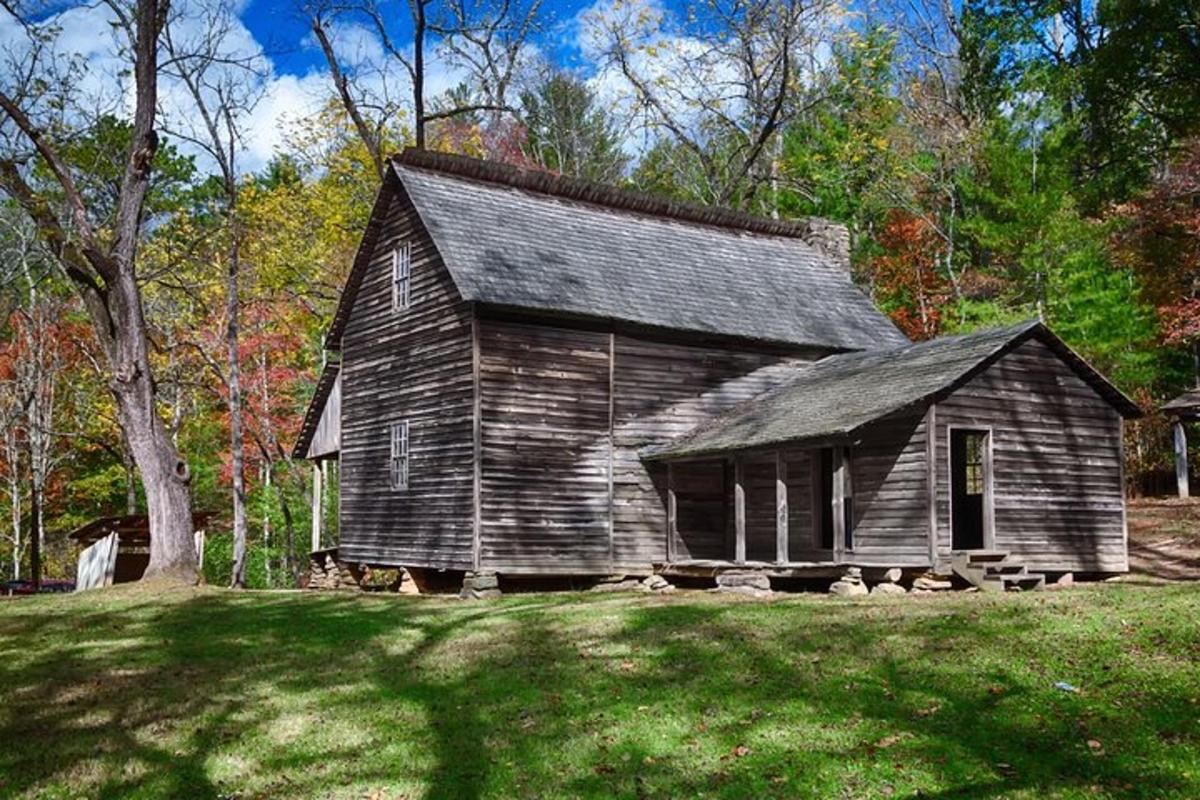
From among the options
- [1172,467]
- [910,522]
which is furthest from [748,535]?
[1172,467]

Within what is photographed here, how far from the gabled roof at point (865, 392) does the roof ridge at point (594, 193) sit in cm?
571

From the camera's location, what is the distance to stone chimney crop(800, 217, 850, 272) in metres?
30.3

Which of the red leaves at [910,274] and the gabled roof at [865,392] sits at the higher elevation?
the red leaves at [910,274]

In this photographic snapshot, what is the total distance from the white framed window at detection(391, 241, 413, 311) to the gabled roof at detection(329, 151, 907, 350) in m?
1.20

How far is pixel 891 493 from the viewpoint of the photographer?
65.2 ft

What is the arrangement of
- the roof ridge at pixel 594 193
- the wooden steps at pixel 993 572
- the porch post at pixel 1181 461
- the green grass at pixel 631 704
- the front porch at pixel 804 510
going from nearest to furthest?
the green grass at pixel 631 704 < the wooden steps at pixel 993 572 < the front porch at pixel 804 510 < the roof ridge at pixel 594 193 < the porch post at pixel 1181 461

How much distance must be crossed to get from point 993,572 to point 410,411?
1168 centimetres

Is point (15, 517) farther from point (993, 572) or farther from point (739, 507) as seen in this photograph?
point (993, 572)

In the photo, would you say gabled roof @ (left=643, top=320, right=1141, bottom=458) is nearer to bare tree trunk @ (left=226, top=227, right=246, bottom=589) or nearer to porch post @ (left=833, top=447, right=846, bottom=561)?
porch post @ (left=833, top=447, right=846, bottom=561)

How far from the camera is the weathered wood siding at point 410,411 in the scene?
22.0 metres

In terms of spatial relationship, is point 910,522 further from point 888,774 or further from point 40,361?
point 40,361

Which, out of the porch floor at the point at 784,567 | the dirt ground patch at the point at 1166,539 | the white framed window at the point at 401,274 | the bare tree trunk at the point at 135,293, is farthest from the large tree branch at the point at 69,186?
the dirt ground patch at the point at 1166,539

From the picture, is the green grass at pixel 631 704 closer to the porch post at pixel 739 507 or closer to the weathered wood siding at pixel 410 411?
the porch post at pixel 739 507

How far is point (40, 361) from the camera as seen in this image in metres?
36.6
